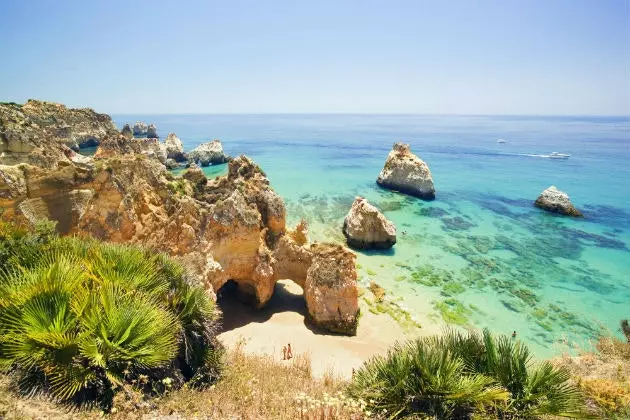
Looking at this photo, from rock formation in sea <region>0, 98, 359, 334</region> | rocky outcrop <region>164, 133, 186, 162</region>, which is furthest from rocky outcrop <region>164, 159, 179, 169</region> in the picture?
rock formation in sea <region>0, 98, 359, 334</region>

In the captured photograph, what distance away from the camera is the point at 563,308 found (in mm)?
17781

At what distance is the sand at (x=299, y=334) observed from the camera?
12141 millimetres

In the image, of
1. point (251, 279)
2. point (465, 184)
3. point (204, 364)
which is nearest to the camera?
point (204, 364)

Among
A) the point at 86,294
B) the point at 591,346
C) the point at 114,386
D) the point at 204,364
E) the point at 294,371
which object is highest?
the point at 86,294

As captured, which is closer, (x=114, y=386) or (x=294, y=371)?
(x=114, y=386)

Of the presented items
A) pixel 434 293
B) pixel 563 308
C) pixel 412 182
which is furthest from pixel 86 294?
pixel 412 182

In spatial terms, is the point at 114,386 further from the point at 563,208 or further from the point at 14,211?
the point at 563,208

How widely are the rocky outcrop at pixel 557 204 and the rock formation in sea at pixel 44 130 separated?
39971 mm

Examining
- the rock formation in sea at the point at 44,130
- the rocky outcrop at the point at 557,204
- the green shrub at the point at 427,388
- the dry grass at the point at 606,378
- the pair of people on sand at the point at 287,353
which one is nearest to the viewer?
the green shrub at the point at 427,388

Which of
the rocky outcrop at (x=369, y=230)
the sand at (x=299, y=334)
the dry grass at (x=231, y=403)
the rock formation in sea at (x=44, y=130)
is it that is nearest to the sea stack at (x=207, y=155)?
the rock formation in sea at (x=44, y=130)

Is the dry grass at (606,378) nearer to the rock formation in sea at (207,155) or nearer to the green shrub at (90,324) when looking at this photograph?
the green shrub at (90,324)

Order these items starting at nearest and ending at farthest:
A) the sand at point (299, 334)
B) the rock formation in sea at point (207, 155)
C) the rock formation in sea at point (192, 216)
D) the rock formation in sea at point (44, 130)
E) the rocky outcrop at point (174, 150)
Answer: the rock formation in sea at point (192, 216) < the sand at point (299, 334) < the rock formation in sea at point (44, 130) < the rock formation in sea at point (207, 155) < the rocky outcrop at point (174, 150)

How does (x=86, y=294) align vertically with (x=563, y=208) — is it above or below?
above

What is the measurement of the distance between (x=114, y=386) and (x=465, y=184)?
48.3 meters
